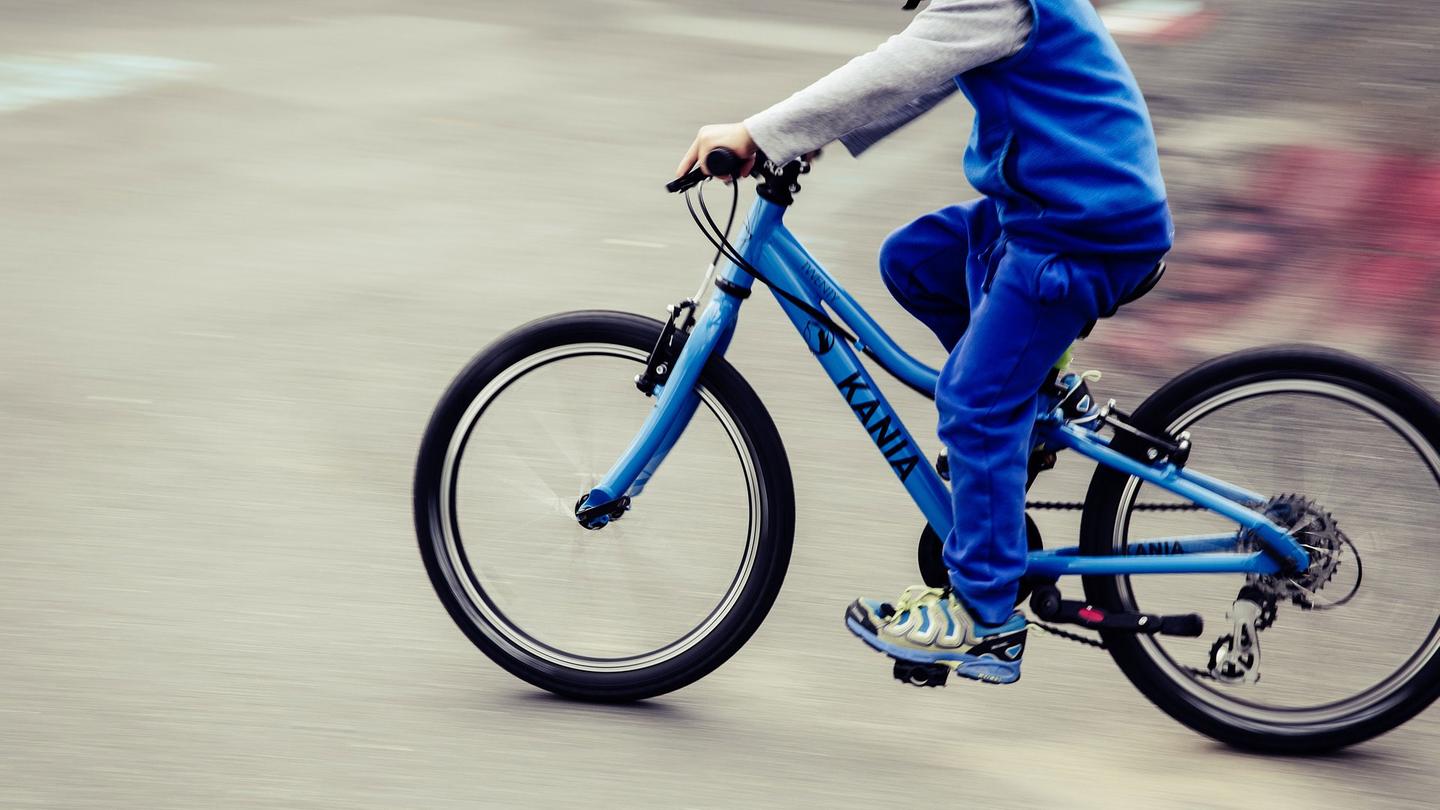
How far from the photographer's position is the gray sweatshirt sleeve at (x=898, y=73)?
2.97 m

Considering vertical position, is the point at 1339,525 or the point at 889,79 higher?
the point at 889,79

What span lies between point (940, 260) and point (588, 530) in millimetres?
1070

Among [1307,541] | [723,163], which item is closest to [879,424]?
[723,163]

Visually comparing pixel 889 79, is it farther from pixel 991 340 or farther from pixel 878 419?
pixel 878 419

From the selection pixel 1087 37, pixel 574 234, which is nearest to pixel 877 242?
pixel 574 234

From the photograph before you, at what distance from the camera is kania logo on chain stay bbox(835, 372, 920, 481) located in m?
3.51

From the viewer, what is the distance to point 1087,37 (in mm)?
3051

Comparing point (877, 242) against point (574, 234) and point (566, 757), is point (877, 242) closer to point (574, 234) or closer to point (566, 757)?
point (574, 234)

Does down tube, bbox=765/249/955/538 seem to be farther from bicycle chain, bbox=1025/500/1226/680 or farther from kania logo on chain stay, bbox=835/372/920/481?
bicycle chain, bbox=1025/500/1226/680

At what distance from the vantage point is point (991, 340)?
3.19m

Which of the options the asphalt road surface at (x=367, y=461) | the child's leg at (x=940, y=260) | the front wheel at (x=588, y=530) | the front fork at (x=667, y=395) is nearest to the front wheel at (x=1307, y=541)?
the asphalt road surface at (x=367, y=461)

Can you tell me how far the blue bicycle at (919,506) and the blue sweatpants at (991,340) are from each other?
0.47 ft

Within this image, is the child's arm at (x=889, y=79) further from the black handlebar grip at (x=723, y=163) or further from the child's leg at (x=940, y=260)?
the child's leg at (x=940, y=260)

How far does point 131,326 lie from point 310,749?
267 centimetres
